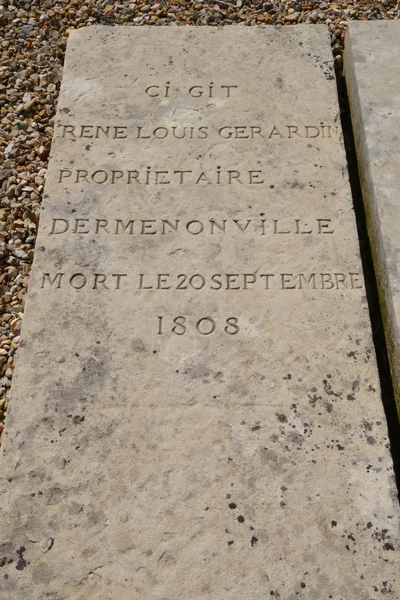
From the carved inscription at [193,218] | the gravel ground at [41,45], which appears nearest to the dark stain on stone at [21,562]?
the carved inscription at [193,218]

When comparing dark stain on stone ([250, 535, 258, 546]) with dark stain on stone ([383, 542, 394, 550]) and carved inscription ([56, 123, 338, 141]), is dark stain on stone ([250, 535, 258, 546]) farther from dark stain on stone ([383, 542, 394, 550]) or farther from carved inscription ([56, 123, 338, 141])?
carved inscription ([56, 123, 338, 141])

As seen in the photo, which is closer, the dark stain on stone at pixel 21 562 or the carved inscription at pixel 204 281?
the dark stain on stone at pixel 21 562

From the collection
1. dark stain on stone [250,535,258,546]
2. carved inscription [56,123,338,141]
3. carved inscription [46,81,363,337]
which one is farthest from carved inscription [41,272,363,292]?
dark stain on stone [250,535,258,546]

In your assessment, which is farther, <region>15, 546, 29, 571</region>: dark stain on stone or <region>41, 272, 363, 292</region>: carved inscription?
<region>41, 272, 363, 292</region>: carved inscription

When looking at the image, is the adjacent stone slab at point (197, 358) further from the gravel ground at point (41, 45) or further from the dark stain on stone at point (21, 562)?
the gravel ground at point (41, 45)

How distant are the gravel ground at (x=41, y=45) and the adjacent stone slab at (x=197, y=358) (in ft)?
1.50

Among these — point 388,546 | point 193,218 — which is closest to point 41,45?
point 193,218

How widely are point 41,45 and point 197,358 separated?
2668 millimetres

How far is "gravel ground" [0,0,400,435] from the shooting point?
3768 millimetres

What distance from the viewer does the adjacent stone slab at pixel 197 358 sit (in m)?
2.54

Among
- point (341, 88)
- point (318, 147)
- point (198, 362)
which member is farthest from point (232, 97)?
point (198, 362)

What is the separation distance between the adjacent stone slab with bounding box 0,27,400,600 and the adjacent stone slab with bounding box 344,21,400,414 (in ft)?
0.48

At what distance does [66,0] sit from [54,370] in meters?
2.96

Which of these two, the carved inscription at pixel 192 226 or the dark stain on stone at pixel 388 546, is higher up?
the carved inscription at pixel 192 226
